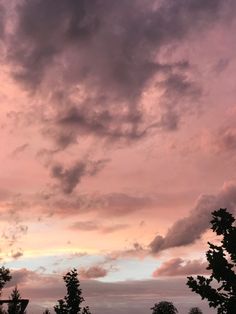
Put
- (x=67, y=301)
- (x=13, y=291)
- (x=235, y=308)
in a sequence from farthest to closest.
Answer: (x=13, y=291) → (x=67, y=301) → (x=235, y=308)

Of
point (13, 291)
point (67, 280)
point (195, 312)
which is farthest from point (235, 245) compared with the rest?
point (195, 312)

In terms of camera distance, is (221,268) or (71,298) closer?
→ (221,268)

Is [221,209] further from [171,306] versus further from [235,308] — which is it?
[171,306]

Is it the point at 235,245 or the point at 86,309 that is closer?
the point at 235,245

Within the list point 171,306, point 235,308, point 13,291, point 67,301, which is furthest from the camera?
point 171,306

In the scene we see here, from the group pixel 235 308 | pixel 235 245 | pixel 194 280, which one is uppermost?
pixel 235 245

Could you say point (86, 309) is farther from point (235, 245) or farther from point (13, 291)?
point (235, 245)

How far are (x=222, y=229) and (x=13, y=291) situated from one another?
37529 millimetres

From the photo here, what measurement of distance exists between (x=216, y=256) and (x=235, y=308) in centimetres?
253

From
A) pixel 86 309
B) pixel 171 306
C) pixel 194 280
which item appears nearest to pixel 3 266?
pixel 86 309

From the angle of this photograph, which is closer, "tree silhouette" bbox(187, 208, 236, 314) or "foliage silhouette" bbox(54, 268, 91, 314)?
"tree silhouette" bbox(187, 208, 236, 314)

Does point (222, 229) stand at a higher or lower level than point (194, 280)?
higher

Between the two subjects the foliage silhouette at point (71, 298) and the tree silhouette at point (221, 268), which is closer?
the tree silhouette at point (221, 268)

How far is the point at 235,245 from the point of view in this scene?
866 inches
